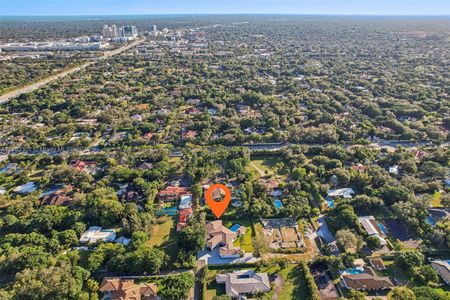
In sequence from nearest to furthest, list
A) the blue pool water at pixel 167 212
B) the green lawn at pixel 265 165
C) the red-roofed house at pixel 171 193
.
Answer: the blue pool water at pixel 167 212 < the red-roofed house at pixel 171 193 < the green lawn at pixel 265 165

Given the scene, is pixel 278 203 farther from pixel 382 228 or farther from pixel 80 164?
pixel 80 164

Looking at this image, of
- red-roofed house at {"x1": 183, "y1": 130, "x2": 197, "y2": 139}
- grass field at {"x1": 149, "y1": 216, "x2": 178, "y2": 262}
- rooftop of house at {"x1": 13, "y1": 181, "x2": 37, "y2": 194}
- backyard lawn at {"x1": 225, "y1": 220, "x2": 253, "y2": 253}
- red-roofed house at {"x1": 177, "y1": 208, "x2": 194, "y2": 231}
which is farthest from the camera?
red-roofed house at {"x1": 183, "y1": 130, "x2": 197, "y2": 139}

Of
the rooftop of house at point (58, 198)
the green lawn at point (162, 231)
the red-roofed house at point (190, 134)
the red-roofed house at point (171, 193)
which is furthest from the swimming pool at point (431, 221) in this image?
the rooftop of house at point (58, 198)

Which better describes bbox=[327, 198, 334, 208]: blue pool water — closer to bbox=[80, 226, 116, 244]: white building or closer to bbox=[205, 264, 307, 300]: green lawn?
bbox=[205, 264, 307, 300]: green lawn

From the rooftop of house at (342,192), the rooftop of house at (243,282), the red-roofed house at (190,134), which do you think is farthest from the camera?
the red-roofed house at (190,134)

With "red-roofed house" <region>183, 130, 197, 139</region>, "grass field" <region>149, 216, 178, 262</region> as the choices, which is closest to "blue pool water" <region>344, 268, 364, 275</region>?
"grass field" <region>149, 216, 178, 262</region>

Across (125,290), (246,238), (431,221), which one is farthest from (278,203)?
(125,290)

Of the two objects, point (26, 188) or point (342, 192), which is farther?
point (26, 188)

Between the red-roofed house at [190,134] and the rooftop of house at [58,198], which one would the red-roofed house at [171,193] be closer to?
the rooftop of house at [58,198]
